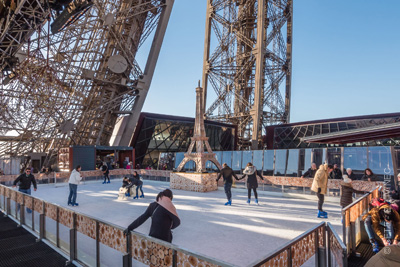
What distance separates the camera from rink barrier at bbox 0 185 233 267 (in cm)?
292

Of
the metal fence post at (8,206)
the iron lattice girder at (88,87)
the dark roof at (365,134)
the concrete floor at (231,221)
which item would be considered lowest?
the concrete floor at (231,221)

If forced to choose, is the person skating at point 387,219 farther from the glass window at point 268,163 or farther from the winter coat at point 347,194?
the glass window at point 268,163

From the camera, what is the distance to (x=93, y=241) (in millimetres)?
4305

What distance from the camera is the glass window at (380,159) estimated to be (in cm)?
1190

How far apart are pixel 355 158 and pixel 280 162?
4353 millimetres

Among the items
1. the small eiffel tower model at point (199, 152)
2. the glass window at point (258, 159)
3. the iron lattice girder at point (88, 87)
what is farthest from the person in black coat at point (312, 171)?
the iron lattice girder at point (88, 87)

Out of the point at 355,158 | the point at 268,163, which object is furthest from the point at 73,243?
the point at 268,163

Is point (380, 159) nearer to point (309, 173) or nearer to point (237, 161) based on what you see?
point (309, 173)

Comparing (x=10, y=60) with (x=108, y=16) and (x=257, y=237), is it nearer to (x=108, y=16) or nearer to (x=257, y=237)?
(x=108, y=16)

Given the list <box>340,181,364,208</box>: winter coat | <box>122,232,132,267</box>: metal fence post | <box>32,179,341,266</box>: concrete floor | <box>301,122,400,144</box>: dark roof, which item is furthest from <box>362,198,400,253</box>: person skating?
<box>122,232,132,267</box>: metal fence post

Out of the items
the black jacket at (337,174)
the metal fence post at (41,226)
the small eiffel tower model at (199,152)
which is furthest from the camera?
the small eiffel tower model at (199,152)

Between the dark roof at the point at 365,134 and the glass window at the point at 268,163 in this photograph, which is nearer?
the dark roof at the point at 365,134

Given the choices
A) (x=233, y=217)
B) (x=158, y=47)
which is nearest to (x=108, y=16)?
(x=158, y=47)

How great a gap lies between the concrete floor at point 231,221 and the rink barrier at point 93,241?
2033 mm
